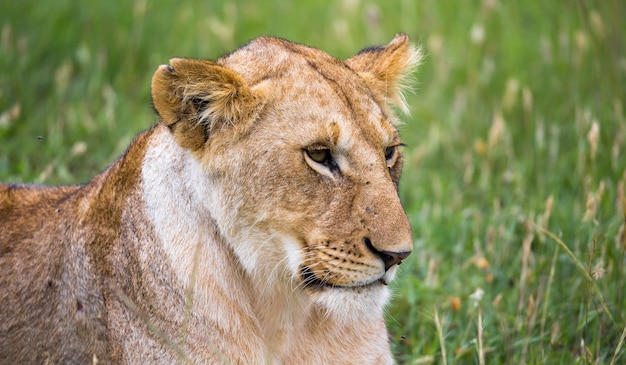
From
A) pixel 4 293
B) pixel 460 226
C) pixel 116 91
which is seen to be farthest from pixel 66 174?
pixel 460 226

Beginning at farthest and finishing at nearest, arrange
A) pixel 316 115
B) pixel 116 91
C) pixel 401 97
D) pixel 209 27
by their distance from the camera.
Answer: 1. pixel 209 27
2. pixel 116 91
3. pixel 401 97
4. pixel 316 115

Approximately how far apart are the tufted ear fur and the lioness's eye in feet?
0.92

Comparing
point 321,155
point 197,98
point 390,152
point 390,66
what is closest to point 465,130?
point 390,66

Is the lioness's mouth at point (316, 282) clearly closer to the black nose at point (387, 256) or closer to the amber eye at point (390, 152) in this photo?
the black nose at point (387, 256)

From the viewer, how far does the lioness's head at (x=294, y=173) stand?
3.18m

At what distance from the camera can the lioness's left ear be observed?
382cm

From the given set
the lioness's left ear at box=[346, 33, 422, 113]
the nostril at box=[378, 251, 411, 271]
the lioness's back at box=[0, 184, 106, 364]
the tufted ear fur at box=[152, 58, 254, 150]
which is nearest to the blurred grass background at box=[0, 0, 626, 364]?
the lioness's left ear at box=[346, 33, 422, 113]

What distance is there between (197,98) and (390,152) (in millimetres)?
735

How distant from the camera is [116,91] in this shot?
707 cm

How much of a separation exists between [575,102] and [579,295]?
6.92 ft

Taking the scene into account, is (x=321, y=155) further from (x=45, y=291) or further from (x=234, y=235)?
(x=45, y=291)

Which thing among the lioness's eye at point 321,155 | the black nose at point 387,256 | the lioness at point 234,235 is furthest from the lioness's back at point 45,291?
the black nose at point 387,256

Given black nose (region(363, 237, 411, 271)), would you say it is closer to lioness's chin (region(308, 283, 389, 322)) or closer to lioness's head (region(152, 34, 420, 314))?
lioness's head (region(152, 34, 420, 314))

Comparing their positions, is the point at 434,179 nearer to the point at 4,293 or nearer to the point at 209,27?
the point at 209,27
